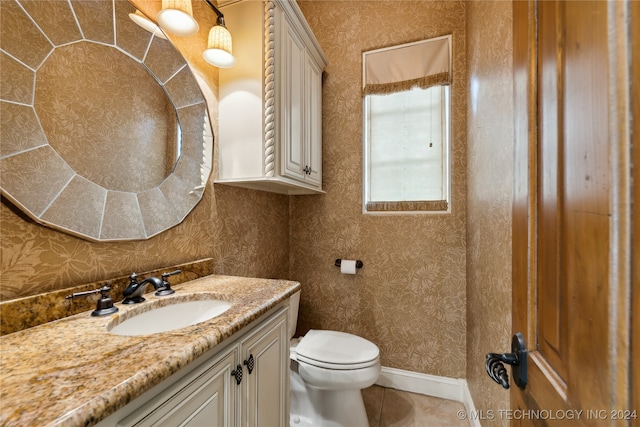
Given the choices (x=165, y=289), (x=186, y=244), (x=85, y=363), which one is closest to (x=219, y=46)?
(x=186, y=244)

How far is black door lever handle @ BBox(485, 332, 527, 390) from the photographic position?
525 millimetres

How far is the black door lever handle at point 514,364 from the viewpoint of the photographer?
0.52 m

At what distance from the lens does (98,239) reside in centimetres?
87

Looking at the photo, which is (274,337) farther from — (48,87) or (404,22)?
(404,22)

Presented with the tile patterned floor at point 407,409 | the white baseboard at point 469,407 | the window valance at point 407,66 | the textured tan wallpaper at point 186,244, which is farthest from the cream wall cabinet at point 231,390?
the window valance at point 407,66

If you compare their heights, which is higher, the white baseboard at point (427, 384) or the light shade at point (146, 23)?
the light shade at point (146, 23)

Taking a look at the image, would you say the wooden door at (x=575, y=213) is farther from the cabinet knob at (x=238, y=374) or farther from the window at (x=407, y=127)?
the window at (x=407, y=127)

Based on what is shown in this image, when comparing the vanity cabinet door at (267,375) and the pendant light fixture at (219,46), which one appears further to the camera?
the pendant light fixture at (219,46)

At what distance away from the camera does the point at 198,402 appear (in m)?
0.64

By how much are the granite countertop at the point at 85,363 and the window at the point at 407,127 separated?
4.61ft

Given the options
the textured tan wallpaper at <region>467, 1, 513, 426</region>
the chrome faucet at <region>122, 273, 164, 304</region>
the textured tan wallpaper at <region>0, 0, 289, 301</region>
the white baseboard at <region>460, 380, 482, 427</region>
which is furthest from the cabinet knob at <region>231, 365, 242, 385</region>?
the white baseboard at <region>460, 380, 482, 427</region>

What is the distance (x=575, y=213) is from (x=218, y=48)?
54.4 inches

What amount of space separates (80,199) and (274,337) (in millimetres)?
808

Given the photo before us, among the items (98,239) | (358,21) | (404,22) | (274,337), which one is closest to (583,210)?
(274,337)
